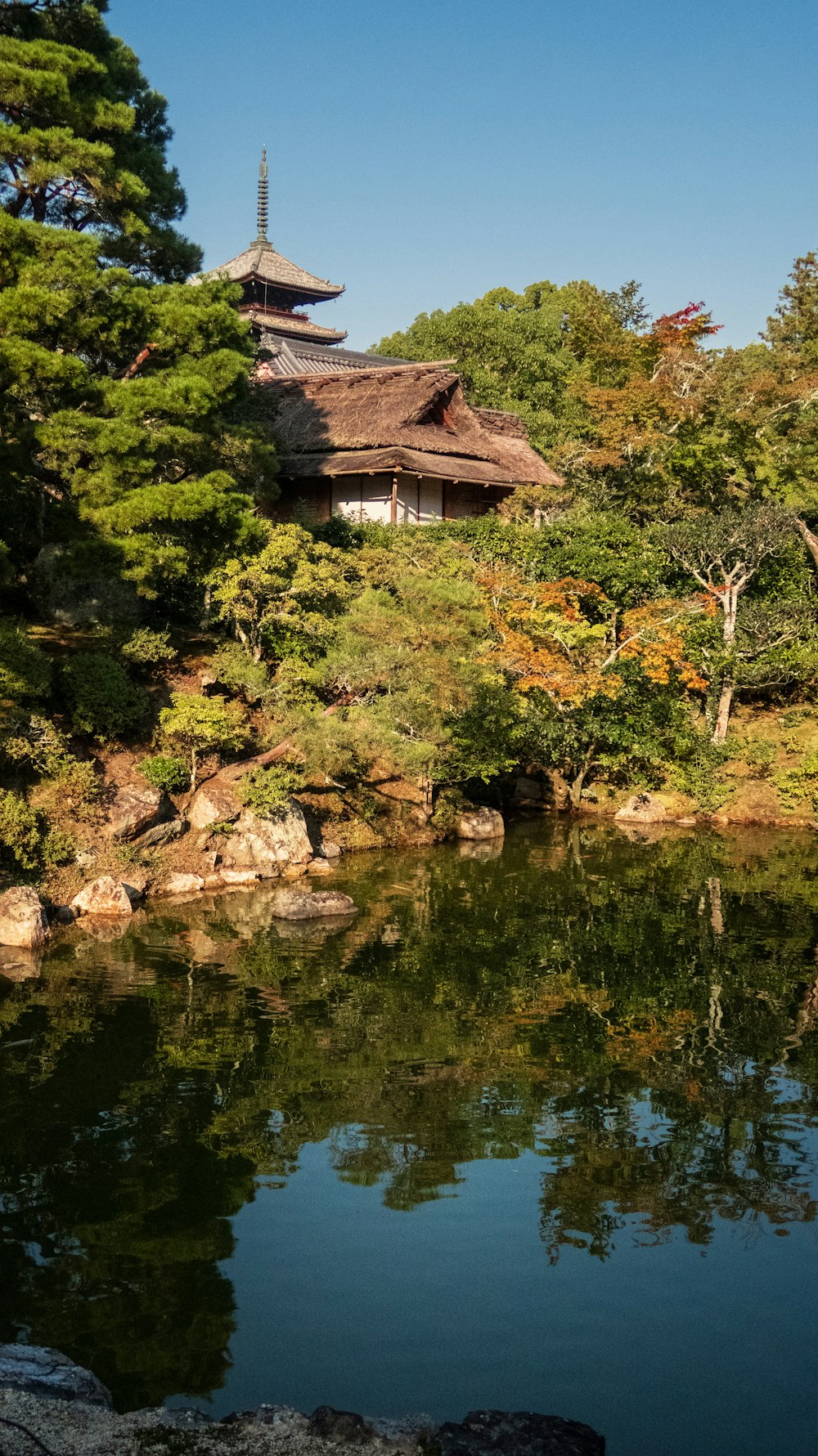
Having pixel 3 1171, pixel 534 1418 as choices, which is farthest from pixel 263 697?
pixel 534 1418

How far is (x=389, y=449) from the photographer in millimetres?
27797

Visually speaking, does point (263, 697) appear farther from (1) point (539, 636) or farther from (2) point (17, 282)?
(2) point (17, 282)

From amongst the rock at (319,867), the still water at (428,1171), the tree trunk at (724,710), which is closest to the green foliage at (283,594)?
the rock at (319,867)

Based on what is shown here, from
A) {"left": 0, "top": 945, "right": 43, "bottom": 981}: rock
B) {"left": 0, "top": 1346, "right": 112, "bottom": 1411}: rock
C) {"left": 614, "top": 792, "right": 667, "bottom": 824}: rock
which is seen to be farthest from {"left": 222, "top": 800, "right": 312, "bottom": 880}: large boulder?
{"left": 0, "top": 1346, "right": 112, "bottom": 1411}: rock

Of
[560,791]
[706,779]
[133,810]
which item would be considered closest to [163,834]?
[133,810]

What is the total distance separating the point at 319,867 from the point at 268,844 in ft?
3.15

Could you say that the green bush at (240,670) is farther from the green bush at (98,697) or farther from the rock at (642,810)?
the rock at (642,810)

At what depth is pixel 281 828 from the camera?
18547mm

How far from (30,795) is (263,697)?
4.63 meters

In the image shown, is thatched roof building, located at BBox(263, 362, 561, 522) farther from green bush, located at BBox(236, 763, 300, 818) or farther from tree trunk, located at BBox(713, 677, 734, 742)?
green bush, located at BBox(236, 763, 300, 818)

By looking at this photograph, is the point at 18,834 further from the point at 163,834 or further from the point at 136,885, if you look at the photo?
the point at 163,834

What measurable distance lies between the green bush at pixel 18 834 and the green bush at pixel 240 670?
4.70m

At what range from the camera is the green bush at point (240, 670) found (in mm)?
19500

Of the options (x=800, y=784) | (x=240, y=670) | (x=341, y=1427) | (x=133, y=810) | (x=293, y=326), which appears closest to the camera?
(x=341, y=1427)
